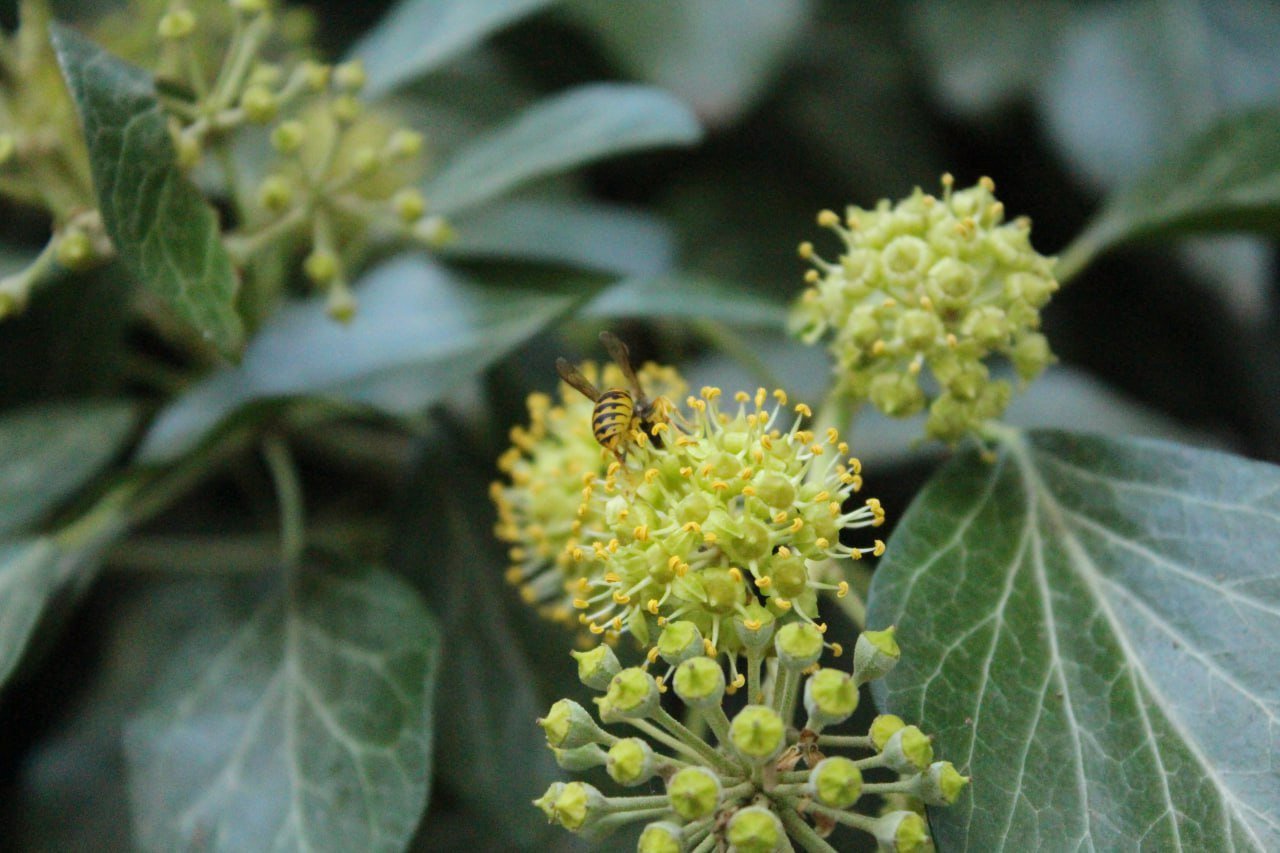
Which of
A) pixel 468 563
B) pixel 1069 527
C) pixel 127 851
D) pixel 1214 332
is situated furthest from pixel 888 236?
pixel 127 851

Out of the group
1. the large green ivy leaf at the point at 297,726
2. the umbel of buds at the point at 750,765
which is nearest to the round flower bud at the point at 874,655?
the umbel of buds at the point at 750,765

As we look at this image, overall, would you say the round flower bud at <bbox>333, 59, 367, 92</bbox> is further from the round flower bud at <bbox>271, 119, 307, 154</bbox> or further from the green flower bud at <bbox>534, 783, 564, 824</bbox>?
the green flower bud at <bbox>534, 783, 564, 824</bbox>

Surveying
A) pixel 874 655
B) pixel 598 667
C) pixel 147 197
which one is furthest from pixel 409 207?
pixel 874 655

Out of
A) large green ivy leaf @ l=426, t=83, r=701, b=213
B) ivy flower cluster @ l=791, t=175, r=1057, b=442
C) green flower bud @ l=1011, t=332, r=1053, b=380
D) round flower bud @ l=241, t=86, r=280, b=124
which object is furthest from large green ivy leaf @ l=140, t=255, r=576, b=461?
green flower bud @ l=1011, t=332, r=1053, b=380

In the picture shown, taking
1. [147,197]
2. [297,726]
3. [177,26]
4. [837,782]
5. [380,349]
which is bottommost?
[297,726]

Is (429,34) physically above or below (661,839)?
above

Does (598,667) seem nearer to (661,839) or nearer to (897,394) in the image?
(661,839)

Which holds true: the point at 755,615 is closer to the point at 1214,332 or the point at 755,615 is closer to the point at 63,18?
the point at 1214,332
